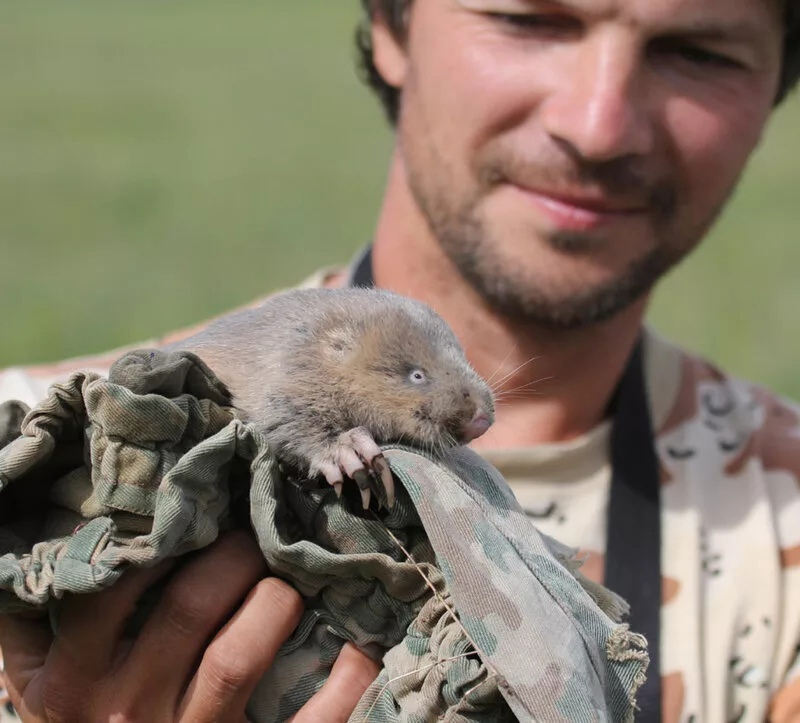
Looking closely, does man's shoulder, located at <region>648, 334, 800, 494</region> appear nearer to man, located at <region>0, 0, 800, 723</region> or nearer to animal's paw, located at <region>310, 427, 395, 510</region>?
man, located at <region>0, 0, 800, 723</region>

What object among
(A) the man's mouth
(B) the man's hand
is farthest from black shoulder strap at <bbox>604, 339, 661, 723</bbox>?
(B) the man's hand

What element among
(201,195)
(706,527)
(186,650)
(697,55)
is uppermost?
(697,55)

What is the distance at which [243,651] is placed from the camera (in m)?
2.11

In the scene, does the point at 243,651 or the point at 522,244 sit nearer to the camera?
the point at 243,651

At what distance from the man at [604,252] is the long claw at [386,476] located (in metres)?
1.06

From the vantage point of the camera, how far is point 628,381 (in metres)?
3.61

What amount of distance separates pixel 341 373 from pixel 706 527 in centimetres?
149

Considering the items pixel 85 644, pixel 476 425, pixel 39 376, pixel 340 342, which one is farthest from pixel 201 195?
A: pixel 85 644

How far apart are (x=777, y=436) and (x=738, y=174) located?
861 mm

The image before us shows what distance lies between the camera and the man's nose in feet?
9.86

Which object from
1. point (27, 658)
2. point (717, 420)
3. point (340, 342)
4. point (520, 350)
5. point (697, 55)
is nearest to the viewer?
point (27, 658)

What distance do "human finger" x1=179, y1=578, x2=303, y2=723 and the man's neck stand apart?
1300 millimetres

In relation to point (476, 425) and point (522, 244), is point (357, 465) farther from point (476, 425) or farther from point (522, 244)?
point (522, 244)

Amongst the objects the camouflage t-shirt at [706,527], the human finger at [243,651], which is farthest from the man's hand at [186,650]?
the camouflage t-shirt at [706,527]
